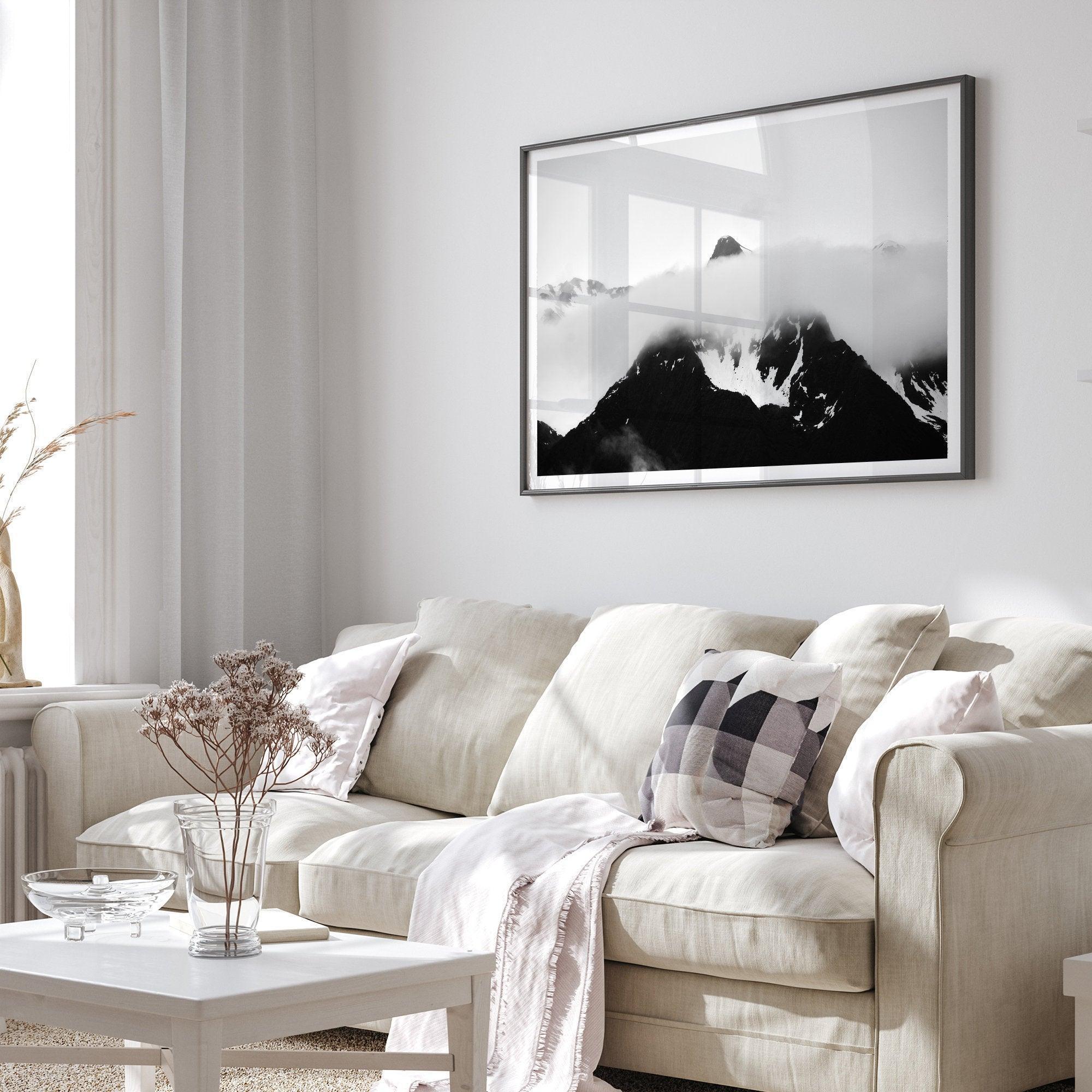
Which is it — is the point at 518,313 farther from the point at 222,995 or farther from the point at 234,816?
the point at 222,995

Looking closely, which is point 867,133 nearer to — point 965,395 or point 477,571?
point 965,395

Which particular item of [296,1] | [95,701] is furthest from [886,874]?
[296,1]

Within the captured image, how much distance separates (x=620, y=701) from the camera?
3.42 meters

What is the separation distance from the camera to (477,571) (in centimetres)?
438

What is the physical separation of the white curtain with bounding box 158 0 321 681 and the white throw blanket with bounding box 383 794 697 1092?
5.58 ft

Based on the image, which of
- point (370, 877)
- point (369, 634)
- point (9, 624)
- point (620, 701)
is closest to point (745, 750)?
point (620, 701)

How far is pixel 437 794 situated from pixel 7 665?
1183 mm

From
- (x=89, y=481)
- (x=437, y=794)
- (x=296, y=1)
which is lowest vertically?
(x=437, y=794)

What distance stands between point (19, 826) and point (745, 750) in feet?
5.99

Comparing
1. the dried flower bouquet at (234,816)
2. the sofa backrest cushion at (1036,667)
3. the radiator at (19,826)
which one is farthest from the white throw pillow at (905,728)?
the radiator at (19,826)

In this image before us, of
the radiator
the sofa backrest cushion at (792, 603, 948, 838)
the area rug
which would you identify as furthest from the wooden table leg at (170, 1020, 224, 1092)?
the radiator

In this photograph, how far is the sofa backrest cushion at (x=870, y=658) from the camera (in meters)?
3.02

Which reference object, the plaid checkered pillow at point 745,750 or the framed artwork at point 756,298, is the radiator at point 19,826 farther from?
the plaid checkered pillow at point 745,750

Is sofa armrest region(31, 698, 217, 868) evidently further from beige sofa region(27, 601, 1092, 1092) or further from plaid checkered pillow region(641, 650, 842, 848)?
plaid checkered pillow region(641, 650, 842, 848)
